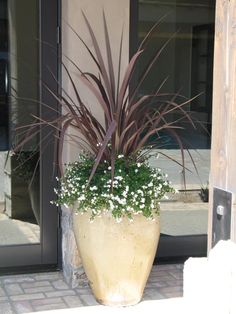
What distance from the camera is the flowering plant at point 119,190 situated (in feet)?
9.66

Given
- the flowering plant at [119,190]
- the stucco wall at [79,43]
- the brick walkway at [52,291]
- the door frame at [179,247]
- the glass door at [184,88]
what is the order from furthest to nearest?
the door frame at [179,247], the glass door at [184,88], the stucco wall at [79,43], the brick walkway at [52,291], the flowering plant at [119,190]

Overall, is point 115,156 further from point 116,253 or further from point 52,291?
point 52,291

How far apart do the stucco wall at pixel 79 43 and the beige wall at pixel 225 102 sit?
2.13 metres

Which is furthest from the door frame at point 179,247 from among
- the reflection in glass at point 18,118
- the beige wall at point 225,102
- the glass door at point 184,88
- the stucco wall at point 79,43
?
the beige wall at point 225,102

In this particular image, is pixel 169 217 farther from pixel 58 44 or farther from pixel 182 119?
pixel 58 44

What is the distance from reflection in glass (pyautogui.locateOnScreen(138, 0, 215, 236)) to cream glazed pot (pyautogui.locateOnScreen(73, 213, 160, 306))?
2.66ft

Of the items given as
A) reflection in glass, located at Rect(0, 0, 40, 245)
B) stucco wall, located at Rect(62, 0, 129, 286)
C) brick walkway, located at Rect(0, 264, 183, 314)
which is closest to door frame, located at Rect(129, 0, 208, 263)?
brick walkway, located at Rect(0, 264, 183, 314)

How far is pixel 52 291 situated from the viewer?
3385mm

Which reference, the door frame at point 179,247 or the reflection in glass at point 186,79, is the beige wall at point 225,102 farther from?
the door frame at point 179,247

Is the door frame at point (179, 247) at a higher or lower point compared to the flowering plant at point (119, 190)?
lower

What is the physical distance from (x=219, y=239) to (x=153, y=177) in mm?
1721

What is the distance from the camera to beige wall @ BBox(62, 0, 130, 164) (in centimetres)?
345

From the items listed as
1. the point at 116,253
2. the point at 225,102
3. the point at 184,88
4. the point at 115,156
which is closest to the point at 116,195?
the point at 115,156

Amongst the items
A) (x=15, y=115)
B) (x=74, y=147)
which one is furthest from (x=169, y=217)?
(x=15, y=115)
